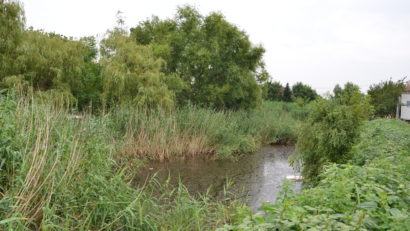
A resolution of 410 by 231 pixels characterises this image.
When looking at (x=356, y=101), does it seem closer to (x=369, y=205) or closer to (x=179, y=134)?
(x=369, y=205)

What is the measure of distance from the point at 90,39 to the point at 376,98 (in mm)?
16183

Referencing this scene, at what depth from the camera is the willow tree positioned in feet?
34.0

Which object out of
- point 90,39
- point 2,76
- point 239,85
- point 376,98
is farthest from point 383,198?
point 376,98

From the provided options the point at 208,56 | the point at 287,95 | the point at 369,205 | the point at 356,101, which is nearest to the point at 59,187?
the point at 369,205

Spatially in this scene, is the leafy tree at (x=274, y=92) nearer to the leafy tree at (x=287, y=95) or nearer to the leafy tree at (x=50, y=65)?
the leafy tree at (x=287, y=95)

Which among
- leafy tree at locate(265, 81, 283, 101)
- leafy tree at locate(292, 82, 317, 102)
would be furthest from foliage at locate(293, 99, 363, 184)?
leafy tree at locate(292, 82, 317, 102)

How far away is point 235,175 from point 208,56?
263 inches

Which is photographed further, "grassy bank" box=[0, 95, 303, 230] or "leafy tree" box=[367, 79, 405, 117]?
"leafy tree" box=[367, 79, 405, 117]

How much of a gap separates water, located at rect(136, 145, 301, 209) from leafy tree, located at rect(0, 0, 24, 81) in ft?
15.1

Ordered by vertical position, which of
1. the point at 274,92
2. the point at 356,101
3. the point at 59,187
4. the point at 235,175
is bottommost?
the point at 235,175

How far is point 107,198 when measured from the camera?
11.6 ft

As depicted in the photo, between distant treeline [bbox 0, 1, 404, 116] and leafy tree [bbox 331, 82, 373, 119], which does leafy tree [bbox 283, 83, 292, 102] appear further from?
leafy tree [bbox 331, 82, 373, 119]

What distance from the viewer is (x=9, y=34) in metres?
8.83

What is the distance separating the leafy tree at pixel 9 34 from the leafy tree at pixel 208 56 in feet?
18.0
